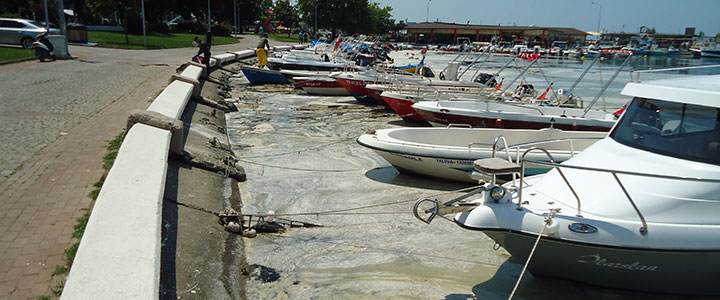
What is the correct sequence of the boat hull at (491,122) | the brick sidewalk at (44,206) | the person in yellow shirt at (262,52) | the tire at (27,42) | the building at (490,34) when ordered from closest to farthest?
1. the brick sidewalk at (44,206)
2. the boat hull at (491,122)
3. the person in yellow shirt at (262,52)
4. the tire at (27,42)
5. the building at (490,34)

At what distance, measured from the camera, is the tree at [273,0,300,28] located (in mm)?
97613

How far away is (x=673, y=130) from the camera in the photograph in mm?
6043

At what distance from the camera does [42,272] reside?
448 centimetres

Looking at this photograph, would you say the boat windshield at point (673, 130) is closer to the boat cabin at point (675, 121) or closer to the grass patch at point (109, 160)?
the boat cabin at point (675, 121)

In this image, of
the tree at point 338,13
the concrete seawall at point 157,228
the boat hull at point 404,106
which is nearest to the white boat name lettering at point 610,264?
the concrete seawall at point 157,228

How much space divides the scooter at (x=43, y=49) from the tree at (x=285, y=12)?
7654 cm

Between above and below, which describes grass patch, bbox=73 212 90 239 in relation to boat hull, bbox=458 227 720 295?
above

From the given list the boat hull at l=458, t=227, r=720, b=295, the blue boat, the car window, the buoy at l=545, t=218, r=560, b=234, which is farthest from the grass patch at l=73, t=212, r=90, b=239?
the car window

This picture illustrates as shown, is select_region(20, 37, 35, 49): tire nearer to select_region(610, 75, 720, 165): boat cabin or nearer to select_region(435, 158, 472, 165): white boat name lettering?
select_region(435, 158, 472, 165): white boat name lettering

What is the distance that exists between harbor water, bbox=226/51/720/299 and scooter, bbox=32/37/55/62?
13.8 meters

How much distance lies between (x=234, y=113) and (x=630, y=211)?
547 inches

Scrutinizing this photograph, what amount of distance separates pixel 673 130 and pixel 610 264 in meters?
1.84

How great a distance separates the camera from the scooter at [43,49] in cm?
2195

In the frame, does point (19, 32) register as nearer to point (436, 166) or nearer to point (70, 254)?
point (436, 166)
